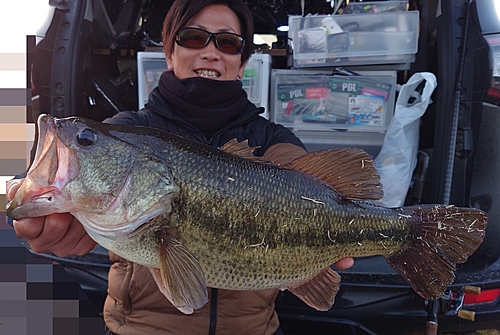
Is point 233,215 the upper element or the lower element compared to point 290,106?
lower

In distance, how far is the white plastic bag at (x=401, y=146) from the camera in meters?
2.63

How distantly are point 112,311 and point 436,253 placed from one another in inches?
48.7

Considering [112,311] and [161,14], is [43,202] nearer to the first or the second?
[112,311]

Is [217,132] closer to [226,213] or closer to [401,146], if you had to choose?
[226,213]

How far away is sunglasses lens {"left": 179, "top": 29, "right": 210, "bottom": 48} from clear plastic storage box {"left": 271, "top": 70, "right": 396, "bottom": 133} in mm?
1186

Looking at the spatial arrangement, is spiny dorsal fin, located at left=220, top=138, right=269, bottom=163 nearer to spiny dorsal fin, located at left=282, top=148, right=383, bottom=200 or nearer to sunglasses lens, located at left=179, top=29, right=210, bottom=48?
spiny dorsal fin, located at left=282, top=148, right=383, bottom=200

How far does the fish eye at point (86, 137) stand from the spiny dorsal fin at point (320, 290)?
81 cm

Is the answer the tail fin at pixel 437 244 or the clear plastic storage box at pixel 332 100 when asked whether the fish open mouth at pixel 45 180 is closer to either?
the tail fin at pixel 437 244

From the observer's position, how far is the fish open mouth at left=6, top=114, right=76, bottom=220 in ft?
3.46

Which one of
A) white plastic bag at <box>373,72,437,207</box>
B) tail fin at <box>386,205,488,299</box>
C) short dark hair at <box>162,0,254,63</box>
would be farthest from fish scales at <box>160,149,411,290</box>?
white plastic bag at <box>373,72,437,207</box>

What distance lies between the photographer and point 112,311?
5.24 feet

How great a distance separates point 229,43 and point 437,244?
3.90ft

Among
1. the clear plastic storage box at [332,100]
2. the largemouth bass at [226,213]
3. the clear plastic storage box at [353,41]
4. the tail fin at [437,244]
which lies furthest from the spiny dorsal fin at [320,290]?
the clear plastic storage box at [353,41]

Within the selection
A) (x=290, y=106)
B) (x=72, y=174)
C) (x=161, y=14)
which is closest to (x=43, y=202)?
(x=72, y=174)
